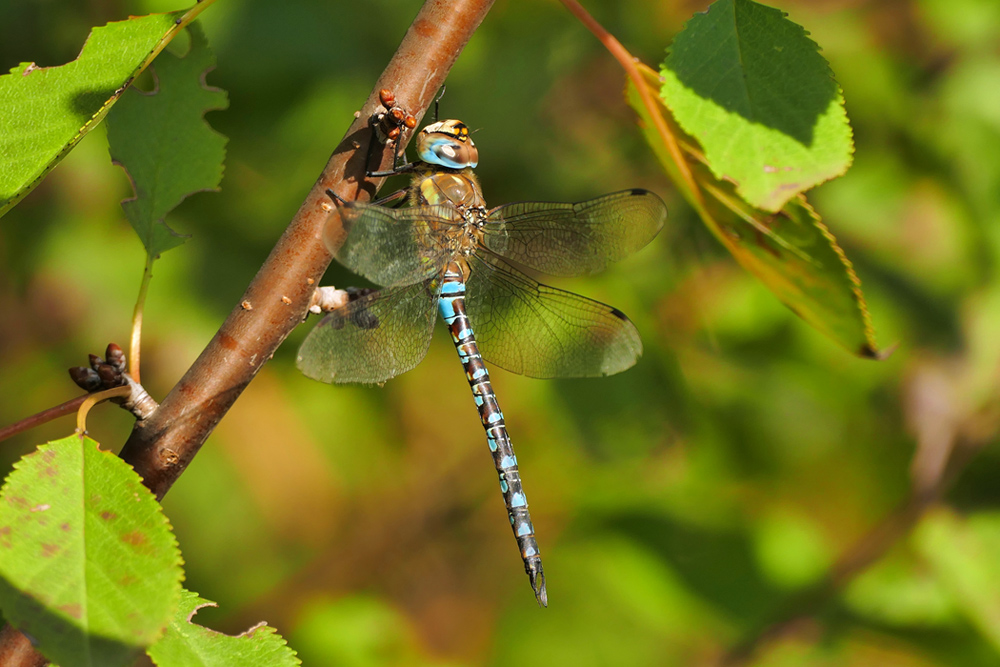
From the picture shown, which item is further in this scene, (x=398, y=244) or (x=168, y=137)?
(x=398, y=244)

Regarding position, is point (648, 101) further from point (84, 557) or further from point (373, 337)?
point (84, 557)

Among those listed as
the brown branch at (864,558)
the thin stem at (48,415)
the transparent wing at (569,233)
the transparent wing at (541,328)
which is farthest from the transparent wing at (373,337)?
Answer: the brown branch at (864,558)

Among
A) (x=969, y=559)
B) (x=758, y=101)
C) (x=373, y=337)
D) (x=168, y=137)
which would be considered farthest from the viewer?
(x=969, y=559)

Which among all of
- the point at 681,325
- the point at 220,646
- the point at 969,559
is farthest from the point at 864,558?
the point at 220,646

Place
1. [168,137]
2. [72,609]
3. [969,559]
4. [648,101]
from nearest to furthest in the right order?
1. [72,609]
2. [648,101]
3. [168,137]
4. [969,559]

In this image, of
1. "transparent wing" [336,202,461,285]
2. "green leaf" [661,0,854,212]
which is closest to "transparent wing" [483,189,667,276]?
"transparent wing" [336,202,461,285]
